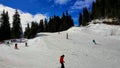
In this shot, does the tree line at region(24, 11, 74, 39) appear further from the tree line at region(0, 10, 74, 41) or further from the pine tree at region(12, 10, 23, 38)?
the pine tree at region(12, 10, 23, 38)

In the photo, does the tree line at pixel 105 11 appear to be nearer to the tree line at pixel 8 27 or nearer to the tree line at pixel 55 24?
the tree line at pixel 55 24

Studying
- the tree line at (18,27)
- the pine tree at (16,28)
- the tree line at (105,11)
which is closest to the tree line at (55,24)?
the tree line at (18,27)

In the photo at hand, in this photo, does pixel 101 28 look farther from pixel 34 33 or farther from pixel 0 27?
pixel 0 27

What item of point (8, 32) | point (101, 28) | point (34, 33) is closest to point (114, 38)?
point (101, 28)

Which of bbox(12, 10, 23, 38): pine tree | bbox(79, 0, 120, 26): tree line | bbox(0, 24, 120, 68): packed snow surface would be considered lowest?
bbox(0, 24, 120, 68): packed snow surface

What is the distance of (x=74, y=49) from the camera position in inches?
1844

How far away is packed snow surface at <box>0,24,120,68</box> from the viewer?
3297cm

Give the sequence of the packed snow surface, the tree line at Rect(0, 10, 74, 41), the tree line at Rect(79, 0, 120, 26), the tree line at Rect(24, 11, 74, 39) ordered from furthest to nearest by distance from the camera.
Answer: the tree line at Rect(24, 11, 74, 39), the tree line at Rect(79, 0, 120, 26), the tree line at Rect(0, 10, 74, 41), the packed snow surface

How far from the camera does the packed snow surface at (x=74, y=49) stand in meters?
33.0

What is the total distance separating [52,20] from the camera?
120 m

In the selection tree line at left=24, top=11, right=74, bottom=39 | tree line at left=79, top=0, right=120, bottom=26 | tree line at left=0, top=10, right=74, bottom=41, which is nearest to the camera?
tree line at left=0, top=10, right=74, bottom=41

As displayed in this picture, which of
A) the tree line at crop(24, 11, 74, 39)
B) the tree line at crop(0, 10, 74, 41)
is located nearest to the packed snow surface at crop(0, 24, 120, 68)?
the tree line at crop(0, 10, 74, 41)

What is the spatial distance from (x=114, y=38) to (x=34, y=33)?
29.9 m

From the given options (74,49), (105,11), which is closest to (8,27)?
(74,49)
